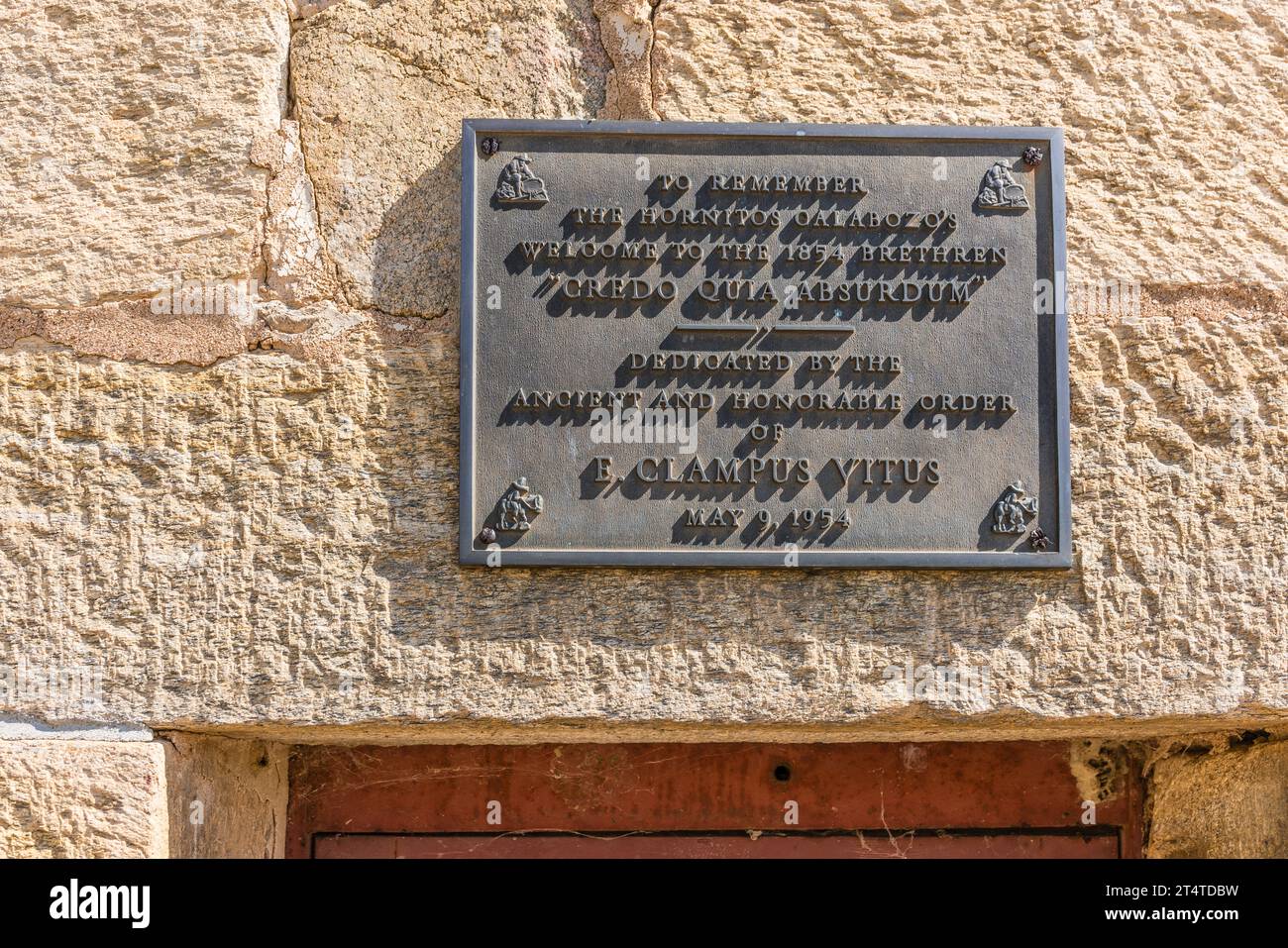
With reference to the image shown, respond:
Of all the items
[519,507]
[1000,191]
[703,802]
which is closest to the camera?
[519,507]

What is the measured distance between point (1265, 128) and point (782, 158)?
1.13 meters

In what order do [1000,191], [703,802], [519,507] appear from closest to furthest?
[519,507]
[1000,191]
[703,802]

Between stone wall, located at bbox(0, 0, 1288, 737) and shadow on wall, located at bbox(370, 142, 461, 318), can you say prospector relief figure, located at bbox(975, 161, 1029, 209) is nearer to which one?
stone wall, located at bbox(0, 0, 1288, 737)

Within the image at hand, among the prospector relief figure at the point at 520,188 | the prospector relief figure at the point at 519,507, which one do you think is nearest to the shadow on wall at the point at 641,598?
the prospector relief figure at the point at 519,507

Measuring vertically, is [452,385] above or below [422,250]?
below

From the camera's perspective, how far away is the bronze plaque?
7.79 ft

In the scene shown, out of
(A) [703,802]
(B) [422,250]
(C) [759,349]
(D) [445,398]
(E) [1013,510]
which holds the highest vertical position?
(B) [422,250]

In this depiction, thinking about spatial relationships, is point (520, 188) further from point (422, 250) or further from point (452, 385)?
point (452, 385)

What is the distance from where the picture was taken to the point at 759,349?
7.93 ft

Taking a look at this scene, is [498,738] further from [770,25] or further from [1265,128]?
[1265,128]

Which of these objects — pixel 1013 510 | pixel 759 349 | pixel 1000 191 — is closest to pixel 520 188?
pixel 759 349

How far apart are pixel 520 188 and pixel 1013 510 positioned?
4.21ft

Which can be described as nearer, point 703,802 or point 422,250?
point 422,250

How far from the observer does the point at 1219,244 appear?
2.52m
